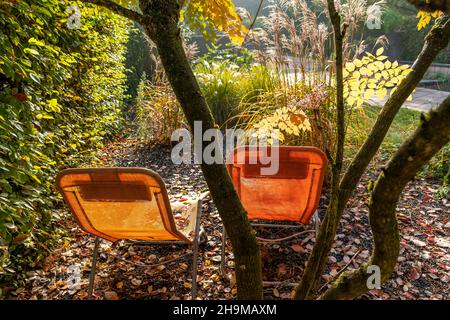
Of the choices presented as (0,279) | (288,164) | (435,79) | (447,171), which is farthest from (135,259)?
(435,79)

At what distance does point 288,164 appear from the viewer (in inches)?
85.5

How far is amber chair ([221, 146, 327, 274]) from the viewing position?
2119 millimetres

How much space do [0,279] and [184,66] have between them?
2036 millimetres

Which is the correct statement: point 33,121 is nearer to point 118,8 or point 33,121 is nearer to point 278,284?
point 118,8

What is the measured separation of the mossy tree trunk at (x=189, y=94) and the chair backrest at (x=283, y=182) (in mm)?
988

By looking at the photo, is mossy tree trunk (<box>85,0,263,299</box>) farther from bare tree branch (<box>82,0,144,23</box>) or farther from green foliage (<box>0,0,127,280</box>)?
green foliage (<box>0,0,127,280</box>)

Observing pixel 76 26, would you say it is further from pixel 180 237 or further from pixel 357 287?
pixel 357 287

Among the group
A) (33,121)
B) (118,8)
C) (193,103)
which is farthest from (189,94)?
(33,121)

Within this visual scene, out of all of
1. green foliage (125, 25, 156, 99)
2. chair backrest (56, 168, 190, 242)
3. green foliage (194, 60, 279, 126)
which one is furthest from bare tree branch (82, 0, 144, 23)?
green foliage (125, 25, 156, 99)

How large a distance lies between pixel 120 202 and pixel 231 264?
1.01m

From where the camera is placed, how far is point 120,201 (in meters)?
1.89

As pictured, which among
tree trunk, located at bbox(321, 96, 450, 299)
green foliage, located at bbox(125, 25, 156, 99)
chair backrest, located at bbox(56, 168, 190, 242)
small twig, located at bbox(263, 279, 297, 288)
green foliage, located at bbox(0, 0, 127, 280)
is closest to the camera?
tree trunk, located at bbox(321, 96, 450, 299)

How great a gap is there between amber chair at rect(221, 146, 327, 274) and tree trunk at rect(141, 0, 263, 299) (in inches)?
38.8

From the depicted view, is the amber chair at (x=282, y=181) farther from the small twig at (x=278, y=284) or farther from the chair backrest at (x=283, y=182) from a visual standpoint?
the small twig at (x=278, y=284)
